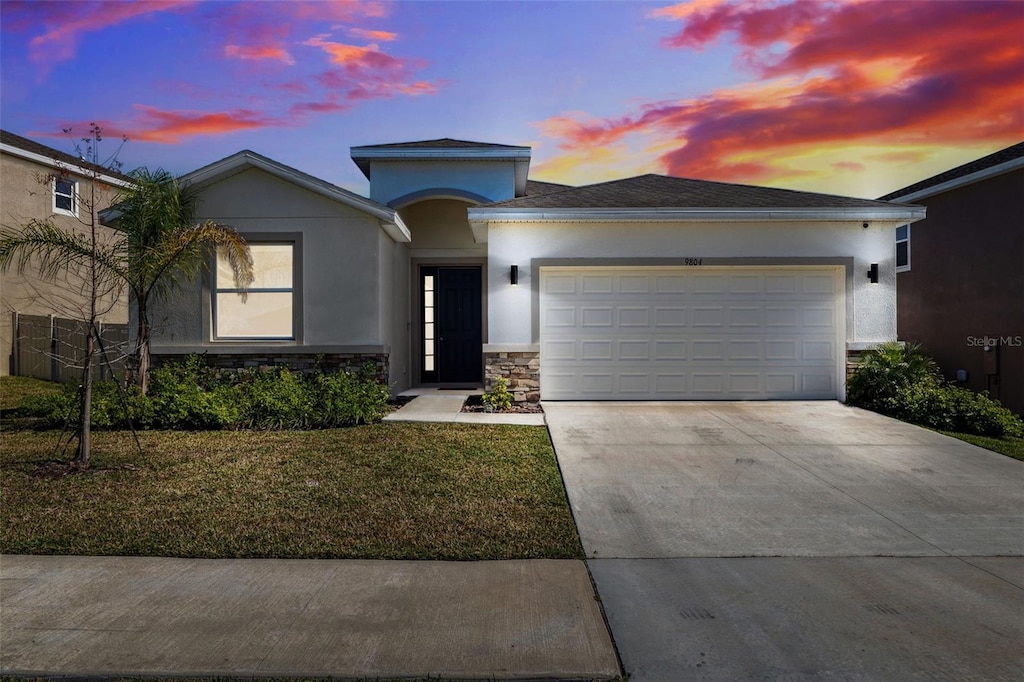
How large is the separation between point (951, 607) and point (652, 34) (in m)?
9.86

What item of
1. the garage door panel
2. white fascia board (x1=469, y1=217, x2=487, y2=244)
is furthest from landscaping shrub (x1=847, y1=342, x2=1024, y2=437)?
white fascia board (x1=469, y1=217, x2=487, y2=244)

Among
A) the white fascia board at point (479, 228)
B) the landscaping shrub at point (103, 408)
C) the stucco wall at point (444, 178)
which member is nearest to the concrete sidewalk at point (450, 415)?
the white fascia board at point (479, 228)

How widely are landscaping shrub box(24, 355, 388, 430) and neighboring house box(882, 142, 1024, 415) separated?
36.9ft

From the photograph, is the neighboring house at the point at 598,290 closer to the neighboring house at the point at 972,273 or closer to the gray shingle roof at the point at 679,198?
the gray shingle roof at the point at 679,198

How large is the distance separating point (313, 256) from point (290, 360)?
6.05 feet

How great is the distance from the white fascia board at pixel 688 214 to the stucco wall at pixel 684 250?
15 cm

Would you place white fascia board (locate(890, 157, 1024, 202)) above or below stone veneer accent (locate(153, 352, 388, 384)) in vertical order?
above

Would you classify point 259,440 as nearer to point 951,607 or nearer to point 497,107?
point 951,607

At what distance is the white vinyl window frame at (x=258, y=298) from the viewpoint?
11578mm

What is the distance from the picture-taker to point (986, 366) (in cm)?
1257

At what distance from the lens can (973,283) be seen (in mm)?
13203

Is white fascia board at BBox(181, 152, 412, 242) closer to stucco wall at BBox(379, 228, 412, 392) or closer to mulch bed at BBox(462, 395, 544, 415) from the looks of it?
stucco wall at BBox(379, 228, 412, 392)

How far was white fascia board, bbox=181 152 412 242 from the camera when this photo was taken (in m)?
11.3

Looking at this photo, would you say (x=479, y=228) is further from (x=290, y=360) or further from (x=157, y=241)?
(x=157, y=241)
